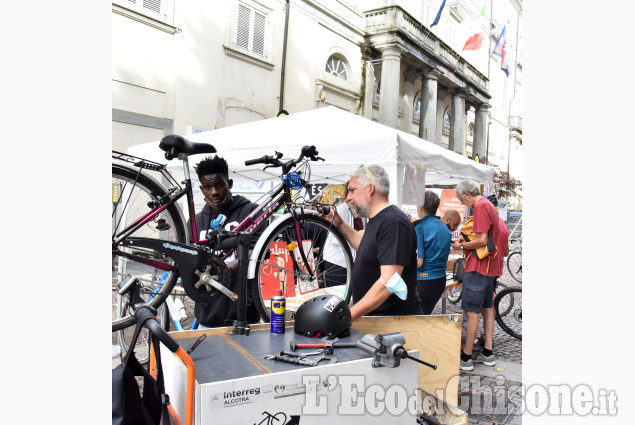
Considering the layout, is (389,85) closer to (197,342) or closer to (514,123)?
(197,342)

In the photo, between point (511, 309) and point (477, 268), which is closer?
point (477, 268)

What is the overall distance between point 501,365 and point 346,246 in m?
2.66

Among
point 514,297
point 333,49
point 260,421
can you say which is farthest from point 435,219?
point 333,49

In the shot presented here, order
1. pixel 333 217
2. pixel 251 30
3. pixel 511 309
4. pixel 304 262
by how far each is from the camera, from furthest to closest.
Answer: pixel 251 30
pixel 511 309
pixel 304 262
pixel 333 217

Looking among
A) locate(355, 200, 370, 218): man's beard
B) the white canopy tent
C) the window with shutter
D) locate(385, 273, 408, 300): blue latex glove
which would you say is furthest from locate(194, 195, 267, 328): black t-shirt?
the window with shutter

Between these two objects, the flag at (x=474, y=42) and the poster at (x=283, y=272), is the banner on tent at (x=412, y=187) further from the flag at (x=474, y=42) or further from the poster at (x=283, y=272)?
the flag at (x=474, y=42)

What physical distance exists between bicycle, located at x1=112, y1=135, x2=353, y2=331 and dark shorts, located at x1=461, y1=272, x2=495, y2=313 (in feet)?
6.60

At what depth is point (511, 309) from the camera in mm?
5770

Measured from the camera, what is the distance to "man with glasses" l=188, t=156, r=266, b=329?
2682mm

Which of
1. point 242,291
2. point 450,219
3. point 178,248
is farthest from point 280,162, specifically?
point 450,219

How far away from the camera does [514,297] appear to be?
571 centimetres

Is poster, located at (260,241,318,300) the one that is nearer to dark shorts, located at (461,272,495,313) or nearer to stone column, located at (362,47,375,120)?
dark shorts, located at (461,272,495,313)

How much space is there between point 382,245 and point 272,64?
10.7 m

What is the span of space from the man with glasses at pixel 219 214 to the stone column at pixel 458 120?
19.8 meters
